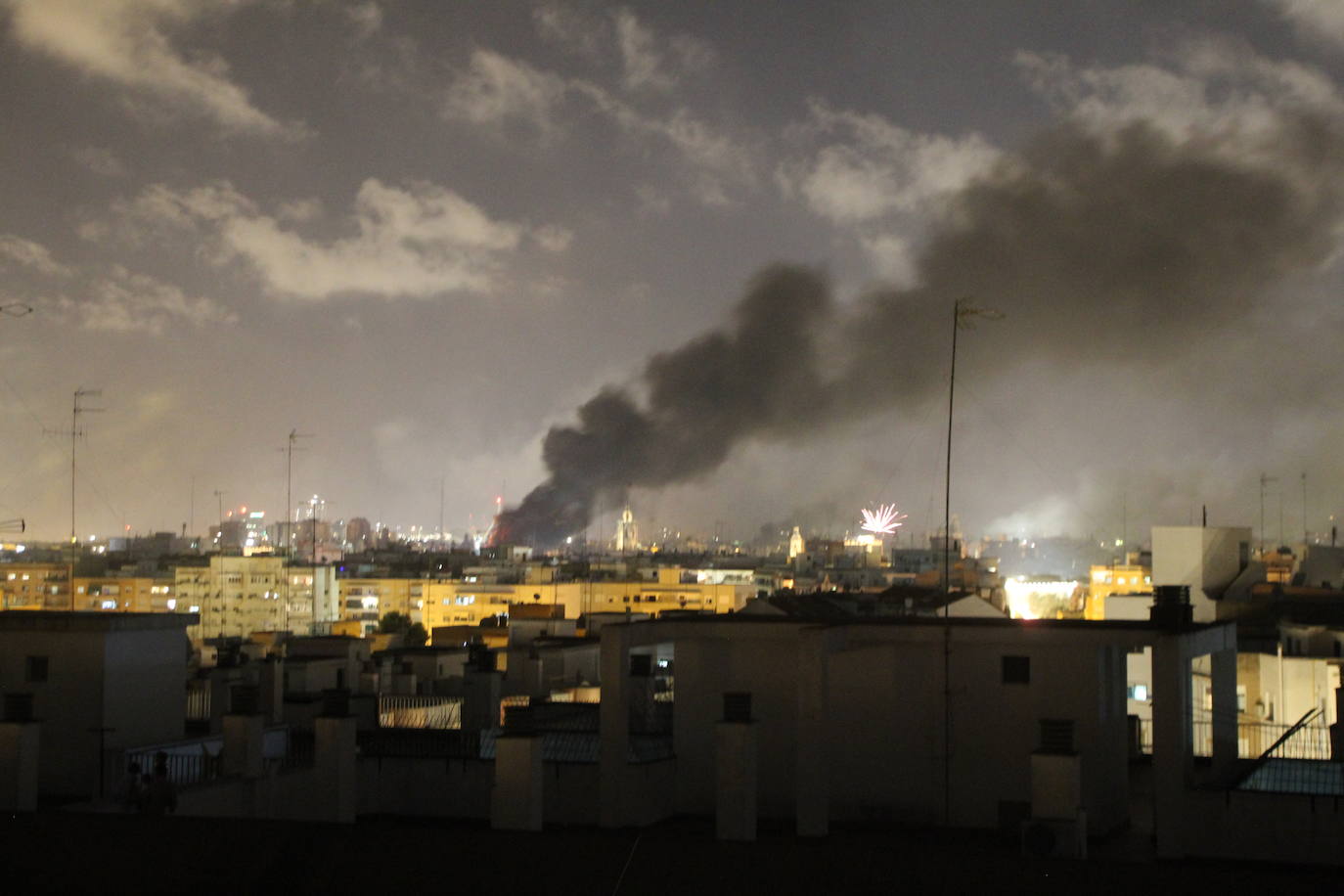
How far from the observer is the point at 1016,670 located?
1309 cm

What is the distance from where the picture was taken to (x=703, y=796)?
13930 mm

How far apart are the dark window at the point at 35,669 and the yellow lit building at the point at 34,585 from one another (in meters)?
77.2

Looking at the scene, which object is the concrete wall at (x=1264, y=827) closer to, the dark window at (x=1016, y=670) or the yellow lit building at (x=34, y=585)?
the dark window at (x=1016, y=670)

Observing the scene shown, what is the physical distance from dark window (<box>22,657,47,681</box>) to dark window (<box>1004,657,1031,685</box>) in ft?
31.7

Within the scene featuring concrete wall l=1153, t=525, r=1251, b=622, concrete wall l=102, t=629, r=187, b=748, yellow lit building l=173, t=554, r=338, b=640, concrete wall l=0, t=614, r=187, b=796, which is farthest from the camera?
yellow lit building l=173, t=554, r=338, b=640

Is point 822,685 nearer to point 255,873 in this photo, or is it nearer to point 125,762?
point 255,873

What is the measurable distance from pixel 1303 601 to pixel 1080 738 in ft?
71.8

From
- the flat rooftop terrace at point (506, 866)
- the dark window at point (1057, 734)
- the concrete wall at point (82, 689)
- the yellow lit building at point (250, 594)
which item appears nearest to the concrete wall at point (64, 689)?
the concrete wall at point (82, 689)

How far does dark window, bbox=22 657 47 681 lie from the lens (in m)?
14.5

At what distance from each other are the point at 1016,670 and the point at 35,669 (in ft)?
32.3

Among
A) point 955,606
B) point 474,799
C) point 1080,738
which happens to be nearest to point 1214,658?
point 1080,738

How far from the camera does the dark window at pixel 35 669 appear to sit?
14508mm

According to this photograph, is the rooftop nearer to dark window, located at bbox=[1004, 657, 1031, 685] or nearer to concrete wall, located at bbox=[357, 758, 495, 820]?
concrete wall, located at bbox=[357, 758, 495, 820]

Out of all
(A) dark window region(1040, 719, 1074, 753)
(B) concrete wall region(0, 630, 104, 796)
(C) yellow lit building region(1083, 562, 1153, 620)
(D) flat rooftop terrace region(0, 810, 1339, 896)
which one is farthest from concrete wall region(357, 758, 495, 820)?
(C) yellow lit building region(1083, 562, 1153, 620)
